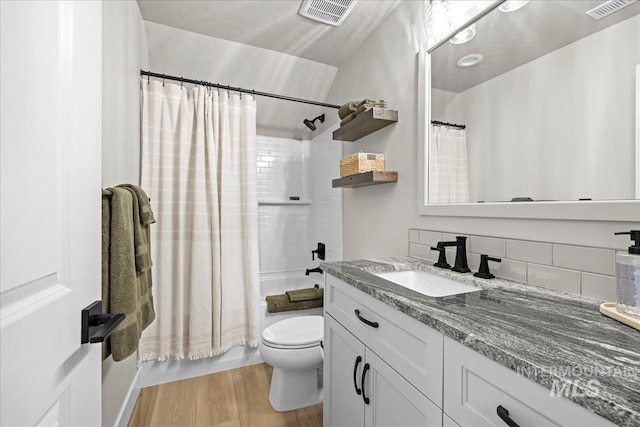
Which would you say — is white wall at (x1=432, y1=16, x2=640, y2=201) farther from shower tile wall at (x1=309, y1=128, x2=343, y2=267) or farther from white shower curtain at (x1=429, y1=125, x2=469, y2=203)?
shower tile wall at (x1=309, y1=128, x2=343, y2=267)

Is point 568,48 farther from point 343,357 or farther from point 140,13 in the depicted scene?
point 140,13

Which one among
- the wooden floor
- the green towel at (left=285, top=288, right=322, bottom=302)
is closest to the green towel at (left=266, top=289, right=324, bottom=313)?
the green towel at (left=285, top=288, right=322, bottom=302)

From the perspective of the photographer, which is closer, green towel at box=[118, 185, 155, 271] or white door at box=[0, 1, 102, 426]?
white door at box=[0, 1, 102, 426]

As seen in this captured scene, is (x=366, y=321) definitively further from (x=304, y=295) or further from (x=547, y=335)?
(x=304, y=295)

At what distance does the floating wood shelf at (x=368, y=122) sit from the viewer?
1708 millimetres

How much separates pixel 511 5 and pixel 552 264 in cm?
103

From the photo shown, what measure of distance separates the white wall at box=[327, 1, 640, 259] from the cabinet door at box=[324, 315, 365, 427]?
26.9 inches

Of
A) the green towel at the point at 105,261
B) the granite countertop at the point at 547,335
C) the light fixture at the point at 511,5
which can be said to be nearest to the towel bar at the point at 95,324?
the green towel at the point at 105,261

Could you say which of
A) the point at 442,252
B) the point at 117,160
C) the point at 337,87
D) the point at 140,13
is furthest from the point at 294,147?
the point at 442,252

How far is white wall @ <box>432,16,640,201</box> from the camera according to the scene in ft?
2.70

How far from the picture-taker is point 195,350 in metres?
2.03

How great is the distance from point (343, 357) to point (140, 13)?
2.46 meters

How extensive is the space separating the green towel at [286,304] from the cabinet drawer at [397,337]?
1170 millimetres

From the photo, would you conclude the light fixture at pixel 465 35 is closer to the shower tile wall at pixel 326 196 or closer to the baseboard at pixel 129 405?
the shower tile wall at pixel 326 196
